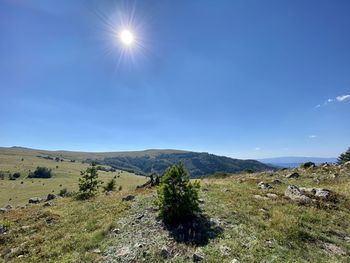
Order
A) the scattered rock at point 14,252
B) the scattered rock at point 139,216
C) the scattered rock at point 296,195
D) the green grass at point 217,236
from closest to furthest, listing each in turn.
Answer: the green grass at point 217,236 → the scattered rock at point 14,252 → the scattered rock at point 139,216 → the scattered rock at point 296,195

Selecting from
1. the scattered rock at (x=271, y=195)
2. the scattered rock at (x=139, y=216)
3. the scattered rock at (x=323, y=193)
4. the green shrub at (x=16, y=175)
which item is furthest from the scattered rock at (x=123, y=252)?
the green shrub at (x=16, y=175)

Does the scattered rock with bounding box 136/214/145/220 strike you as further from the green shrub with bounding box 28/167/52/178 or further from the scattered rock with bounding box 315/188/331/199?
the green shrub with bounding box 28/167/52/178

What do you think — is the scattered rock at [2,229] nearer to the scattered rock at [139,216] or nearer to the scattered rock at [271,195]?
the scattered rock at [139,216]

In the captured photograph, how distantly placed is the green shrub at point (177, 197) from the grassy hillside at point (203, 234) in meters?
0.77

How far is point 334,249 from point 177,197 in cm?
802

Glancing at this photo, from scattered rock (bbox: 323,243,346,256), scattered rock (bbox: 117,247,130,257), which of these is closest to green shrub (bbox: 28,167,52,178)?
scattered rock (bbox: 117,247,130,257)

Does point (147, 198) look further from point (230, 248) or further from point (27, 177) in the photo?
point (27, 177)

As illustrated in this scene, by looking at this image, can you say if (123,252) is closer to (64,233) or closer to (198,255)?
(198,255)

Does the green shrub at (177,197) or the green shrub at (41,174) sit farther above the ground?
the green shrub at (177,197)

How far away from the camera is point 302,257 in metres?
11.2

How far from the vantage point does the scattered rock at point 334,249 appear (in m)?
11.9

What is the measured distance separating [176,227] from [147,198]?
7523 mm

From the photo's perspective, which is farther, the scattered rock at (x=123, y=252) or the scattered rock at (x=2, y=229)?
the scattered rock at (x=2, y=229)

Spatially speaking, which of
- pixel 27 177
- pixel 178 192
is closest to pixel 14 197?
pixel 27 177
